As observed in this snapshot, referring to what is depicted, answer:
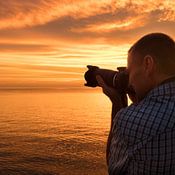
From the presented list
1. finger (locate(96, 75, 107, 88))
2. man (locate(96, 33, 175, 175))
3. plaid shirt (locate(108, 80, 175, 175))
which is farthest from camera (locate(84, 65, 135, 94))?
plaid shirt (locate(108, 80, 175, 175))

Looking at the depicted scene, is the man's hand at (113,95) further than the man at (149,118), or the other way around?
the man's hand at (113,95)

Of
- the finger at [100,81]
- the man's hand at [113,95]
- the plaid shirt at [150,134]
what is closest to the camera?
the plaid shirt at [150,134]

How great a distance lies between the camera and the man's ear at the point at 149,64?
2279mm

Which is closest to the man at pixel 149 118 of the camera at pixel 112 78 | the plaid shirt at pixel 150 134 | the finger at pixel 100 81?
the plaid shirt at pixel 150 134

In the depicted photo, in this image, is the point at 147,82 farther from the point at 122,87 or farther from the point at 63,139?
the point at 63,139

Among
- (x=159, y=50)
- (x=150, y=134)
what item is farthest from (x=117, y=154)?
(x=159, y=50)

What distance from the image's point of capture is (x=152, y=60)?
2279 mm

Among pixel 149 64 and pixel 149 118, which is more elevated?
pixel 149 64

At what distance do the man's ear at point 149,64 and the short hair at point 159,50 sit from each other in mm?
21

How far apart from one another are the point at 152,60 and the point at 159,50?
8 cm

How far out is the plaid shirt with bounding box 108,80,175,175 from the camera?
2.19 metres

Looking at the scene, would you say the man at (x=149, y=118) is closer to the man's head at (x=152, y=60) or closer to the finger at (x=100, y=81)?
the man's head at (x=152, y=60)

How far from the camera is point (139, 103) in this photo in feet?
7.59

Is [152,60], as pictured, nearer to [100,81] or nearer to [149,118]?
[149,118]
